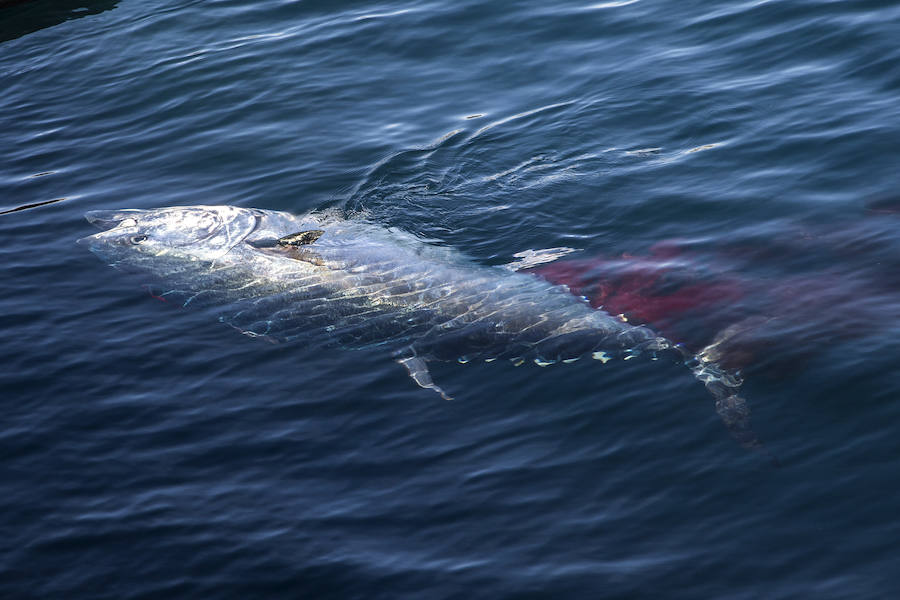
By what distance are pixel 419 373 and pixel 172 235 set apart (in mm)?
2937

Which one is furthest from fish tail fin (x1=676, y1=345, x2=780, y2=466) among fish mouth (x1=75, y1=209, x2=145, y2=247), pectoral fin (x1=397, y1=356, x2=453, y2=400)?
fish mouth (x1=75, y1=209, x2=145, y2=247)

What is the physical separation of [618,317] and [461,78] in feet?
17.8

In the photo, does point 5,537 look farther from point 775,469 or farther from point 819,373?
point 819,373

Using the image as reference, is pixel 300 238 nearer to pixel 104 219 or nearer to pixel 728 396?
pixel 104 219

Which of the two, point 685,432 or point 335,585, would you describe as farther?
point 685,432

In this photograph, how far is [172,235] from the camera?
8125mm

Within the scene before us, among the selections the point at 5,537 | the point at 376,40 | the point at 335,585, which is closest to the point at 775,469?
the point at 335,585

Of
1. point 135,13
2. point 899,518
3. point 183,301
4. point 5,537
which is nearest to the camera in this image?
point 899,518

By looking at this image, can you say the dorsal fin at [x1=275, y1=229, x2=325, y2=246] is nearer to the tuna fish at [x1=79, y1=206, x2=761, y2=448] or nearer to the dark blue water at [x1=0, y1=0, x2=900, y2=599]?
the tuna fish at [x1=79, y1=206, x2=761, y2=448]

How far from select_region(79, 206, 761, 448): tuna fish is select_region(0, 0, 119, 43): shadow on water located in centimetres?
925

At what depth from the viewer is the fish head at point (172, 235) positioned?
312 inches

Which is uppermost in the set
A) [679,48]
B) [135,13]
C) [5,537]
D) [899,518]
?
[135,13]

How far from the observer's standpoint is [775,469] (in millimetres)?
5238

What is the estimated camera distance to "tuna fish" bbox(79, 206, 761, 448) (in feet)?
22.0
